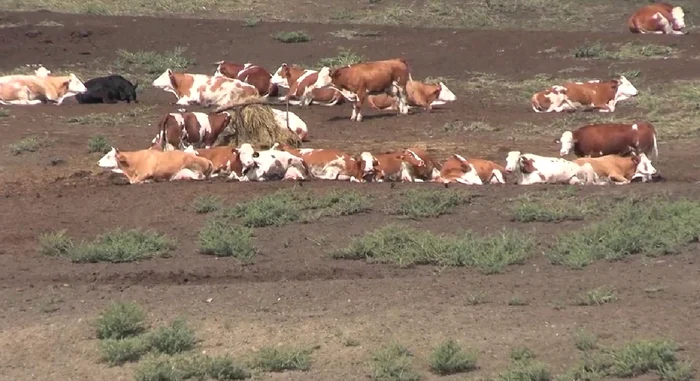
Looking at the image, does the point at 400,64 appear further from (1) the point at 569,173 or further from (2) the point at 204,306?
(2) the point at 204,306

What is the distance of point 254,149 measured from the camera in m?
18.5

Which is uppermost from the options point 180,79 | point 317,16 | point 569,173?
point 569,173

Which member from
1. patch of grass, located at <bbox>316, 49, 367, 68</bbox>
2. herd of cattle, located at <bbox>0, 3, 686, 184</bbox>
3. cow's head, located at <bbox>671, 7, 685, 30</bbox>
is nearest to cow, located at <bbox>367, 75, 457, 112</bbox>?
herd of cattle, located at <bbox>0, 3, 686, 184</bbox>

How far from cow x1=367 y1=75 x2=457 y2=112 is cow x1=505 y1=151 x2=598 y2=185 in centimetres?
705

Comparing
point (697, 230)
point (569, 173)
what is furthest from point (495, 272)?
point (569, 173)

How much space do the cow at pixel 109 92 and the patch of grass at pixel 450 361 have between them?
16.4 meters

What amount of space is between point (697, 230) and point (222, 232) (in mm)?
4762

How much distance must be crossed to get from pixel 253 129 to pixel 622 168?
18.3 feet

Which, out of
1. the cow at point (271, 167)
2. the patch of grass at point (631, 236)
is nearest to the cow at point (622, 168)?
the patch of grass at point (631, 236)

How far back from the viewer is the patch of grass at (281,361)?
30.3 ft

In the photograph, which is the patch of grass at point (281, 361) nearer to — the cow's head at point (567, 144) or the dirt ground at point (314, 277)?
the dirt ground at point (314, 277)

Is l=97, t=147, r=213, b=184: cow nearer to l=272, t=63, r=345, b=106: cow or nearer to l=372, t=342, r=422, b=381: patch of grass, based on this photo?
l=272, t=63, r=345, b=106: cow

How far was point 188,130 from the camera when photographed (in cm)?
1930

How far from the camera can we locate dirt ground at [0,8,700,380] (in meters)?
9.79
